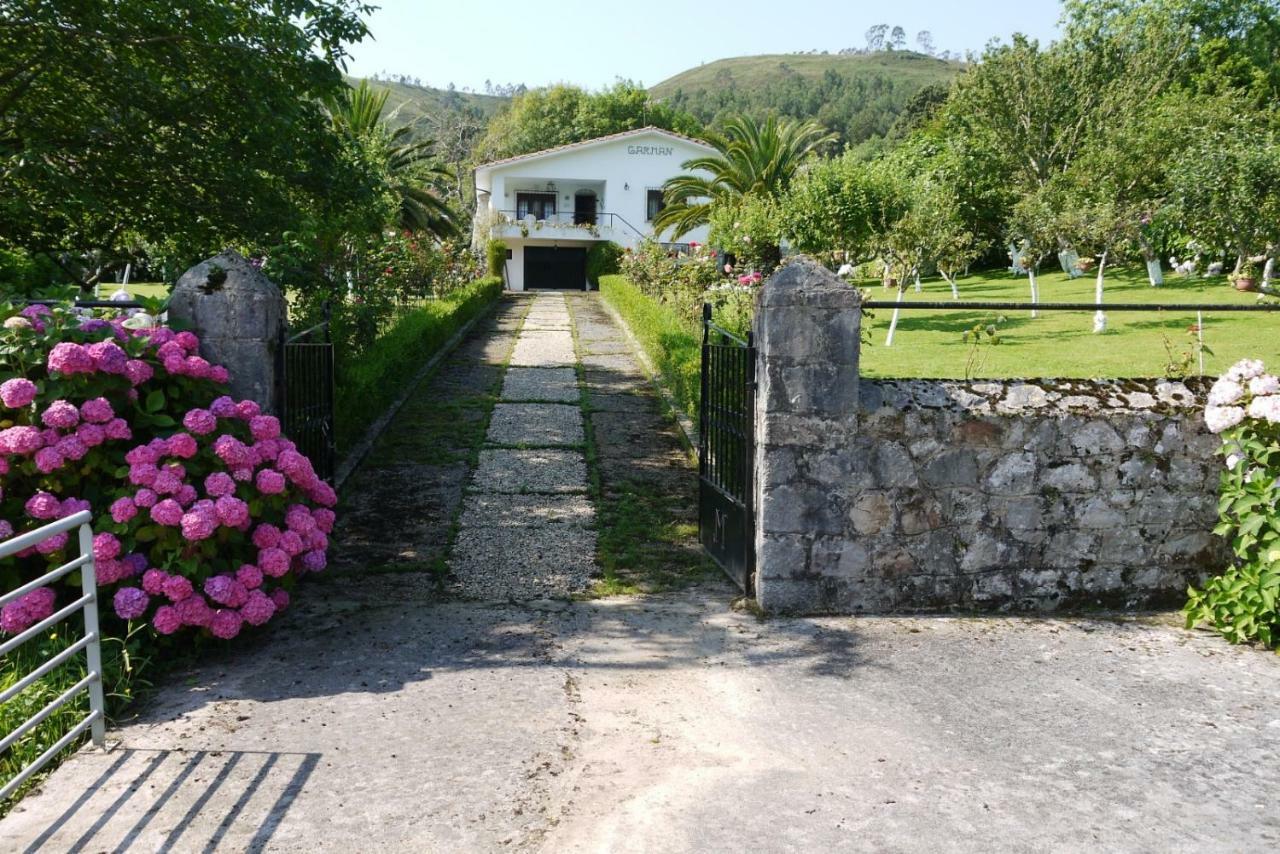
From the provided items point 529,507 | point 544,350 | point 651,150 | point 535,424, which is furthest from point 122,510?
point 651,150

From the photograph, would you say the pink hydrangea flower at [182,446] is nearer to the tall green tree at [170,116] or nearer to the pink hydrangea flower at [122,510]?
the pink hydrangea flower at [122,510]

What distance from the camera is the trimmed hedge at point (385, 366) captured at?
9055 mm

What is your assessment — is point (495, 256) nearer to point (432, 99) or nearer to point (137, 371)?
point (137, 371)

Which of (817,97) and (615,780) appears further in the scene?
(817,97)

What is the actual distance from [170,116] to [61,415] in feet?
18.7

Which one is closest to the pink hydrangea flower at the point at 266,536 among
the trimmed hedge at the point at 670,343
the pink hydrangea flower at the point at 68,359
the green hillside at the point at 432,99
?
the pink hydrangea flower at the point at 68,359

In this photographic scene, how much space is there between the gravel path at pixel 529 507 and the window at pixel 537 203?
32.4m

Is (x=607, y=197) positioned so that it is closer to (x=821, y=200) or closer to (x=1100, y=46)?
(x=1100, y=46)

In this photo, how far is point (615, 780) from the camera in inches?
144

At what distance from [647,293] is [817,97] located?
12848 cm

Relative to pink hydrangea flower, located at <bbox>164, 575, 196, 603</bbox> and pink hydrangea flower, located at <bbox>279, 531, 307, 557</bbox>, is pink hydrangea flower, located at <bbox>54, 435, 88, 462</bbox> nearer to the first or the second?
pink hydrangea flower, located at <bbox>164, 575, 196, 603</bbox>

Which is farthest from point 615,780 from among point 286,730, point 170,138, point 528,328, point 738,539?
point 528,328

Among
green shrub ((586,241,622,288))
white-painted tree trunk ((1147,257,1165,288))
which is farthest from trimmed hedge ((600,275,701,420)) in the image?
green shrub ((586,241,622,288))

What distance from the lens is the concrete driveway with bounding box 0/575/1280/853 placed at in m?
3.29
